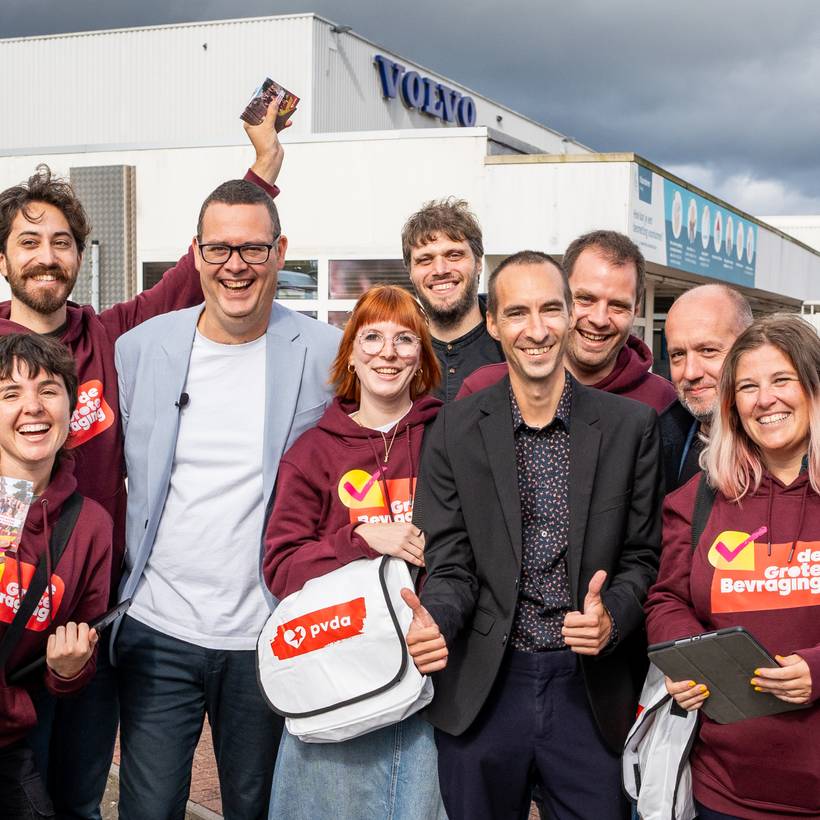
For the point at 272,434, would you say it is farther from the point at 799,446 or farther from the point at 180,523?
the point at 799,446

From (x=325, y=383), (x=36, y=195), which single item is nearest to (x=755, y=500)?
(x=325, y=383)

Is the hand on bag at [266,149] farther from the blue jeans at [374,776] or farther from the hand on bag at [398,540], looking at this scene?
the blue jeans at [374,776]

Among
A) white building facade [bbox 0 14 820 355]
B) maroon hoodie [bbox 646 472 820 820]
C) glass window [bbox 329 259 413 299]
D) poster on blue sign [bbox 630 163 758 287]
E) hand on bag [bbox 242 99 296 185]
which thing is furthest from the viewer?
glass window [bbox 329 259 413 299]

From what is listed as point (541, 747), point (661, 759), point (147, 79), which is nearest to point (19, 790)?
point (541, 747)

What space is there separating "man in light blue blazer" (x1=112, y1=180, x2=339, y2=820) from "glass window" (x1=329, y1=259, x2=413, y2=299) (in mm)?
13394

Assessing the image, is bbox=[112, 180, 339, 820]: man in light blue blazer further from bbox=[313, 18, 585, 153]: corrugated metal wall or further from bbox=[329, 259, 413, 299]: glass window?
bbox=[313, 18, 585, 153]: corrugated metal wall

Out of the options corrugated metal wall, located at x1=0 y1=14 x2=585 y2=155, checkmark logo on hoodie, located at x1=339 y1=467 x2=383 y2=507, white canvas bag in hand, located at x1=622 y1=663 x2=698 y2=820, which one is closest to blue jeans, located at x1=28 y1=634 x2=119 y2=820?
checkmark logo on hoodie, located at x1=339 y1=467 x2=383 y2=507

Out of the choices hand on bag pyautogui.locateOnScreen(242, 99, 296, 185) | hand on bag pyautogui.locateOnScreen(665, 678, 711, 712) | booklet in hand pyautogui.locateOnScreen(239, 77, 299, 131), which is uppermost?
booklet in hand pyautogui.locateOnScreen(239, 77, 299, 131)

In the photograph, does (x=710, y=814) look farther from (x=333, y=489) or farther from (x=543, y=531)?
(x=333, y=489)

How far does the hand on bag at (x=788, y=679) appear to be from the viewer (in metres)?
2.56

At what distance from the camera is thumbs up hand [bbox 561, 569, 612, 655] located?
2.72 meters

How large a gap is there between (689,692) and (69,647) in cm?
184

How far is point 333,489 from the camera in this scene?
128 inches

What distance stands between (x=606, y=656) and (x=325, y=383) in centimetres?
142
